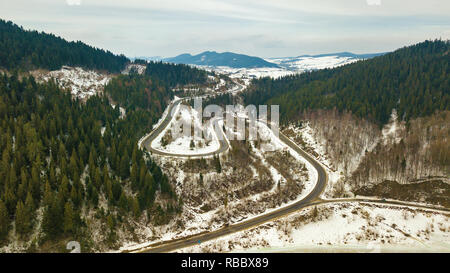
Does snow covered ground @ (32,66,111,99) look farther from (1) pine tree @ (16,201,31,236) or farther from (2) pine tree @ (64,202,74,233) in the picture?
(2) pine tree @ (64,202,74,233)

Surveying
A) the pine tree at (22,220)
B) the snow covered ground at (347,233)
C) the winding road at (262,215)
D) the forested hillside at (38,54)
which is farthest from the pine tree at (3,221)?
the forested hillside at (38,54)

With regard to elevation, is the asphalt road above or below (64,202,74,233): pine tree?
above

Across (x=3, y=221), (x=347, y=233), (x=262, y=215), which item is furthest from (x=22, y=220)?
(x=347, y=233)

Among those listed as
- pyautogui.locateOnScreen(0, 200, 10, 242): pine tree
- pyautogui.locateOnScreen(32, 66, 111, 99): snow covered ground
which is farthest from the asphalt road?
pyautogui.locateOnScreen(0, 200, 10, 242): pine tree

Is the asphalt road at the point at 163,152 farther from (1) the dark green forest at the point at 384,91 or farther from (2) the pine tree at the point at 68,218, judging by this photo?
(1) the dark green forest at the point at 384,91

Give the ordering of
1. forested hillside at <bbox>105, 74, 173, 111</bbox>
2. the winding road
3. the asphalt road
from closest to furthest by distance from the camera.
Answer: the winding road
the asphalt road
forested hillside at <bbox>105, 74, 173, 111</bbox>

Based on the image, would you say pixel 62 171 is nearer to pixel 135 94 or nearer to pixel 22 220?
pixel 22 220
